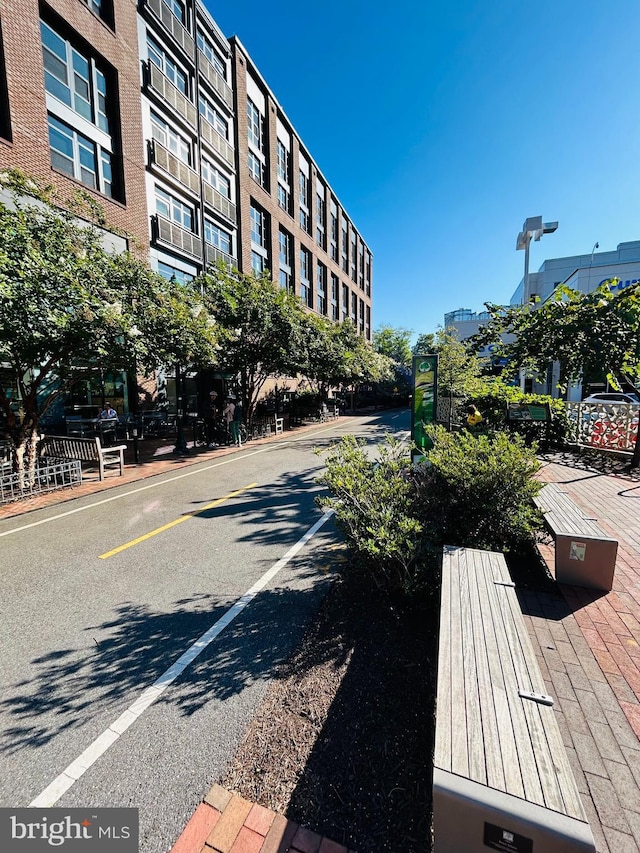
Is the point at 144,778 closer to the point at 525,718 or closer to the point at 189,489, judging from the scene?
the point at 525,718

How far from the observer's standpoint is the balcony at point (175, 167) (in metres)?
17.2

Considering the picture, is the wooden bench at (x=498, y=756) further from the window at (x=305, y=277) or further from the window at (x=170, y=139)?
the window at (x=305, y=277)

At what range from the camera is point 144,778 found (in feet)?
7.30

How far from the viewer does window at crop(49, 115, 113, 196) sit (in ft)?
44.4

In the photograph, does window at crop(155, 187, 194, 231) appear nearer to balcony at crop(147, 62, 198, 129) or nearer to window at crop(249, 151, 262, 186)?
balcony at crop(147, 62, 198, 129)

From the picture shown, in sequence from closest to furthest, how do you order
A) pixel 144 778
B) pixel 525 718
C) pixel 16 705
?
pixel 525 718, pixel 144 778, pixel 16 705

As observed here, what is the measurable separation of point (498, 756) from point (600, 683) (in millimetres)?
1920

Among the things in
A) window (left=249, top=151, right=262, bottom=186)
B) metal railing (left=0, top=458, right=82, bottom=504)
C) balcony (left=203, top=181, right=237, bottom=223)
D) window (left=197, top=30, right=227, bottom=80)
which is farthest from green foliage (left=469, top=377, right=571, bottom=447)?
window (left=197, top=30, right=227, bottom=80)

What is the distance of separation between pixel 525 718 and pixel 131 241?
1895cm

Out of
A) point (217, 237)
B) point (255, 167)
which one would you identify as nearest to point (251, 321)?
point (217, 237)

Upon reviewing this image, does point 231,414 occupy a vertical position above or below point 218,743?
above

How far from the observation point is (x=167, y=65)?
18.5m

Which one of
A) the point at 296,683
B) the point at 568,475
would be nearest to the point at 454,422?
the point at 568,475

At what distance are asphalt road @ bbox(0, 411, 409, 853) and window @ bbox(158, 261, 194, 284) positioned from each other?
14.2m
